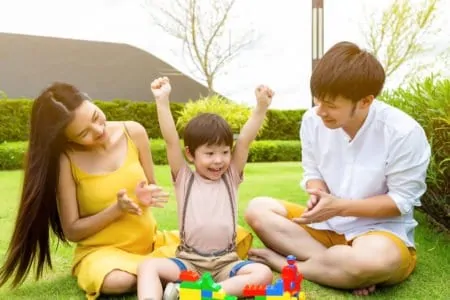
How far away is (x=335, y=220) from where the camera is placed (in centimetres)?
311

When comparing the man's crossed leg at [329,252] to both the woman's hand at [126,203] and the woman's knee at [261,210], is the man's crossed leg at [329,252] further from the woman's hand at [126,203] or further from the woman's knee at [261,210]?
the woman's hand at [126,203]

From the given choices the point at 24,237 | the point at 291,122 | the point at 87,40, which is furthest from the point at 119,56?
the point at 24,237

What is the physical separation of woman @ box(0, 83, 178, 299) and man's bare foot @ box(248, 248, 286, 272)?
1.58 feet

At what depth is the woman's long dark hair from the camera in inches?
110

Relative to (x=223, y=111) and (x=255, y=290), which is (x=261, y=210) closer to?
(x=255, y=290)

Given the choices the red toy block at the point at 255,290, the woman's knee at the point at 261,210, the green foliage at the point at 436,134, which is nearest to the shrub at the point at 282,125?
Result: the green foliage at the point at 436,134

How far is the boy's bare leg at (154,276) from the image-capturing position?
2539mm

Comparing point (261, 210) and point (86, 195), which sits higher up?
point (86, 195)

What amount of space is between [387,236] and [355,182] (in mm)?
300

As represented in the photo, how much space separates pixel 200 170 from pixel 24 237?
93 cm

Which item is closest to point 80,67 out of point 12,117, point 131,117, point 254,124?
point 131,117

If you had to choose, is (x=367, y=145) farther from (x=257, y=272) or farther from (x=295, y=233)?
(x=257, y=272)

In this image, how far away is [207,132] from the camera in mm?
2732

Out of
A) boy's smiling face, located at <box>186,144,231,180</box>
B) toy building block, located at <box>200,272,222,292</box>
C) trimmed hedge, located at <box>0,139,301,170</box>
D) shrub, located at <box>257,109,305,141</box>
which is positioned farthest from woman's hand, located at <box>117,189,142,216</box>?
shrub, located at <box>257,109,305,141</box>
